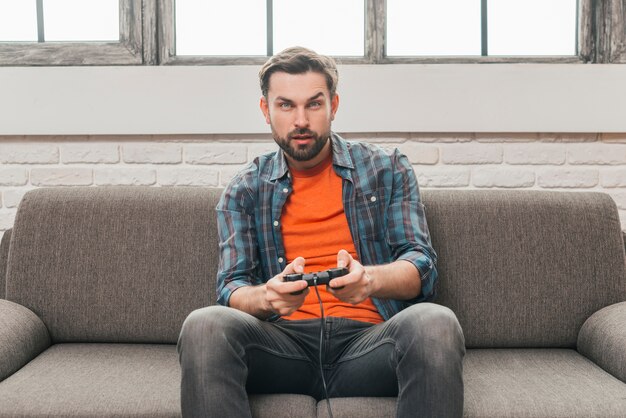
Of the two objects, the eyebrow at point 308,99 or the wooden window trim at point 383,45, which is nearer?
the eyebrow at point 308,99

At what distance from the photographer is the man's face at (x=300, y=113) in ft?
5.84

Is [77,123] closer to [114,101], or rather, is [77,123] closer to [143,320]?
[114,101]

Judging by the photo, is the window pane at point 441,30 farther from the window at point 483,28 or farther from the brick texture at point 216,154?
the brick texture at point 216,154

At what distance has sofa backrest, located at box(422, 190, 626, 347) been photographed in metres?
1.93

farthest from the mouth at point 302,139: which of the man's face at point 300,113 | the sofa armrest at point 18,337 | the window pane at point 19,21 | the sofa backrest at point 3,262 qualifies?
the window pane at point 19,21

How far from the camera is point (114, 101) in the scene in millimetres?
2320

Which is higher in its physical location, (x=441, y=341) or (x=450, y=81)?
(x=450, y=81)

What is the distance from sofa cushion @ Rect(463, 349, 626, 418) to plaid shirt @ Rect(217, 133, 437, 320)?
268 mm

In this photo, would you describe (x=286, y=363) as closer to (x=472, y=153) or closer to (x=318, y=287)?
(x=318, y=287)

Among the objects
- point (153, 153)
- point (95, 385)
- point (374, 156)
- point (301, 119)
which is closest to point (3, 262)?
point (153, 153)

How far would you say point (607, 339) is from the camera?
1.75 meters

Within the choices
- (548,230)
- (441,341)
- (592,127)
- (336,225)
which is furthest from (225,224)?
(592,127)

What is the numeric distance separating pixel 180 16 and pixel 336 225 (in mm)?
1104

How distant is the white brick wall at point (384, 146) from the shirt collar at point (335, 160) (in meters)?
0.49
